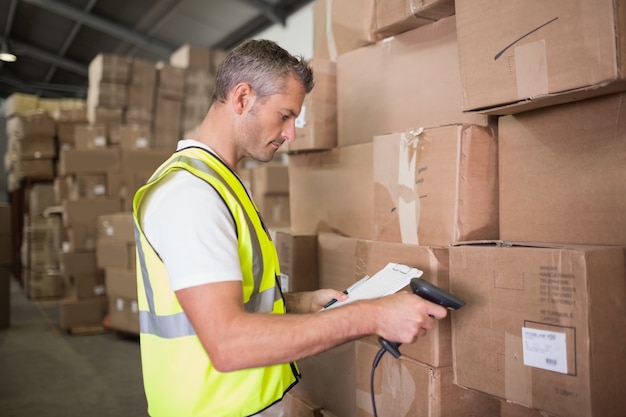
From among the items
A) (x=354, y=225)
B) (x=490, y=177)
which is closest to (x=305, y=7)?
(x=354, y=225)

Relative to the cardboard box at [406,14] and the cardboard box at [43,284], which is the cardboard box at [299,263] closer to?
the cardboard box at [406,14]

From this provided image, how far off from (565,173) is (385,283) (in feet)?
1.55

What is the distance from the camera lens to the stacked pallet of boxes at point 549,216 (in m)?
1.02

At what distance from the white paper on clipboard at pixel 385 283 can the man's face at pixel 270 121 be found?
0.40m

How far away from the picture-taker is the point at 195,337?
3.59 ft

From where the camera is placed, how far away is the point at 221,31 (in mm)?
6746

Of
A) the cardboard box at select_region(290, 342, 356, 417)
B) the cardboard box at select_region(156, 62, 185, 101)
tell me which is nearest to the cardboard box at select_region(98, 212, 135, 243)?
the cardboard box at select_region(156, 62, 185, 101)

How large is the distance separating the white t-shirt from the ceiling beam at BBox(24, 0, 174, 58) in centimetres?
724

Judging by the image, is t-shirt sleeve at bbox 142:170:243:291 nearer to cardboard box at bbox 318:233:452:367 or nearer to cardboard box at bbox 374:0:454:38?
cardboard box at bbox 318:233:452:367

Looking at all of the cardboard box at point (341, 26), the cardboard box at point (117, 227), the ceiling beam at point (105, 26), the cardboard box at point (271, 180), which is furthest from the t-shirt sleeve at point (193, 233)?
the ceiling beam at point (105, 26)

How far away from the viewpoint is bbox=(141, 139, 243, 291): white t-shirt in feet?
3.23

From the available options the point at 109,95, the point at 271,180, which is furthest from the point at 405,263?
the point at 109,95

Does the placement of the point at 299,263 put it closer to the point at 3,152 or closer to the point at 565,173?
the point at 565,173

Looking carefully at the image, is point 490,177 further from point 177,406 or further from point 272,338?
point 177,406
